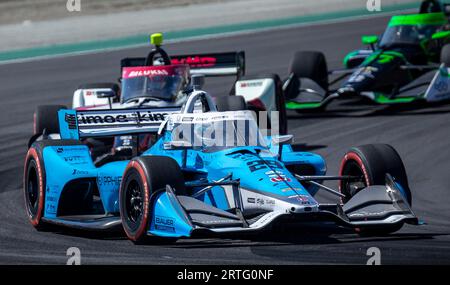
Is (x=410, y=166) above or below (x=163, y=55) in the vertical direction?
below

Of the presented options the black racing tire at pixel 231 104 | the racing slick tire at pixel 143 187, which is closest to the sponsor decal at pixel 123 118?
the racing slick tire at pixel 143 187

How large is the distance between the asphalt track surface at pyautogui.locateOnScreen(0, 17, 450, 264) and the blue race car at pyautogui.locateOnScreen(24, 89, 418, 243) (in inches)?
9.1

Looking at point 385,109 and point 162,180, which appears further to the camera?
point 385,109

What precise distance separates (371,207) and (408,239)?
0.44 metres

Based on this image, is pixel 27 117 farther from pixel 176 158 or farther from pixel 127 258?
pixel 127 258

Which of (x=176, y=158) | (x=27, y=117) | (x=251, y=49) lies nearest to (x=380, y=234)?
(x=176, y=158)

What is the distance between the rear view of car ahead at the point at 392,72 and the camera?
755 inches

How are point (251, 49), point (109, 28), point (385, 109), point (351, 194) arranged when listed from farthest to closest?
1. point (109, 28)
2. point (251, 49)
3. point (385, 109)
4. point (351, 194)

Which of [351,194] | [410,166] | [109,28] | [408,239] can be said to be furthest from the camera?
[109,28]

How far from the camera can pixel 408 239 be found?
1067 cm

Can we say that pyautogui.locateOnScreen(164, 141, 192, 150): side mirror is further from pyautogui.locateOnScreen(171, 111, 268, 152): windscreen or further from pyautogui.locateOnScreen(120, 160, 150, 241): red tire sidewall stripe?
pyautogui.locateOnScreen(120, 160, 150, 241): red tire sidewall stripe

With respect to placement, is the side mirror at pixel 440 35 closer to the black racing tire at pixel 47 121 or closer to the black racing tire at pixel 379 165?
the black racing tire at pixel 47 121

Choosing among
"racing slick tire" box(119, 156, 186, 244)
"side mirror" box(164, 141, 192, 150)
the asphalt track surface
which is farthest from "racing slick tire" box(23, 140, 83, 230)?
"racing slick tire" box(119, 156, 186, 244)

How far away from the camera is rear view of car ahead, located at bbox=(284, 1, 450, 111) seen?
19.2 metres
